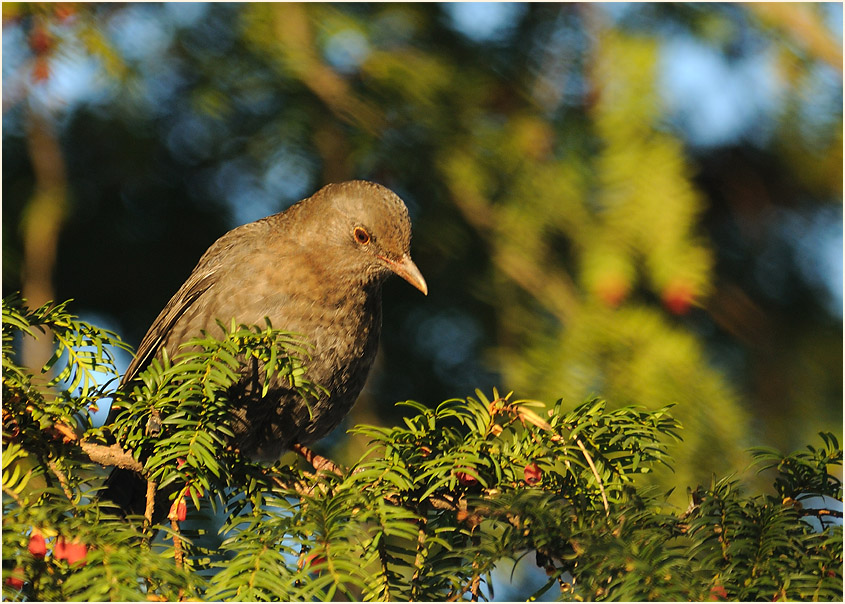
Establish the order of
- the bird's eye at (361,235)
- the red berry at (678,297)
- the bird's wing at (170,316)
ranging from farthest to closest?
the bird's eye at (361,235), the bird's wing at (170,316), the red berry at (678,297)

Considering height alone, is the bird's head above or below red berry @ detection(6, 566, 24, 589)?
above

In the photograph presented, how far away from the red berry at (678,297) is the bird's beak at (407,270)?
1039 mm

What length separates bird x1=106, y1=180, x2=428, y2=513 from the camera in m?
3.35

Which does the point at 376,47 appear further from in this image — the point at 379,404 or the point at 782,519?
the point at 782,519

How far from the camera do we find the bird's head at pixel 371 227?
3615 mm

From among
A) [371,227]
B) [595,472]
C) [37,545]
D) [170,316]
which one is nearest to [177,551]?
[37,545]

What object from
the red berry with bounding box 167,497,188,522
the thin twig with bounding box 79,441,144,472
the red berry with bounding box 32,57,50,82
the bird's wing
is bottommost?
the bird's wing

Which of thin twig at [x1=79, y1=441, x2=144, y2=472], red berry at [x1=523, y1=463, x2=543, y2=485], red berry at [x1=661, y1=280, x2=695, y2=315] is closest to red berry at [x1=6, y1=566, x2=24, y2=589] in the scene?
thin twig at [x1=79, y1=441, x2=144, y2=472]

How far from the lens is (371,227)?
12.0 ft

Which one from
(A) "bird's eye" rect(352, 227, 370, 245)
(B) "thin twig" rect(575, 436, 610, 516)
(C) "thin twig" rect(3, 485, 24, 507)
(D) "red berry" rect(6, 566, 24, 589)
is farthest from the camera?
(A) "bird's eye" rect(352, 227, 370, 245)

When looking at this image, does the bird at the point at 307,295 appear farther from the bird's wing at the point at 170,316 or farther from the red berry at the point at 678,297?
the red berry at the point at 678,297

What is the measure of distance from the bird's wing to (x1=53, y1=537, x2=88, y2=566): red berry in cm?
174

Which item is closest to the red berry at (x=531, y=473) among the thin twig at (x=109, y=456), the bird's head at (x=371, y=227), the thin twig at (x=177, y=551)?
the thin twig at (x=177, y=551)

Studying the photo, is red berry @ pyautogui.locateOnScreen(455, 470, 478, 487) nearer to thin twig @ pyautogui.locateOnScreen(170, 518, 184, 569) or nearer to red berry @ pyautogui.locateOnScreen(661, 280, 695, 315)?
thin twig @ pyautogui.locateOnScreen(170, 518, 184, 569)
